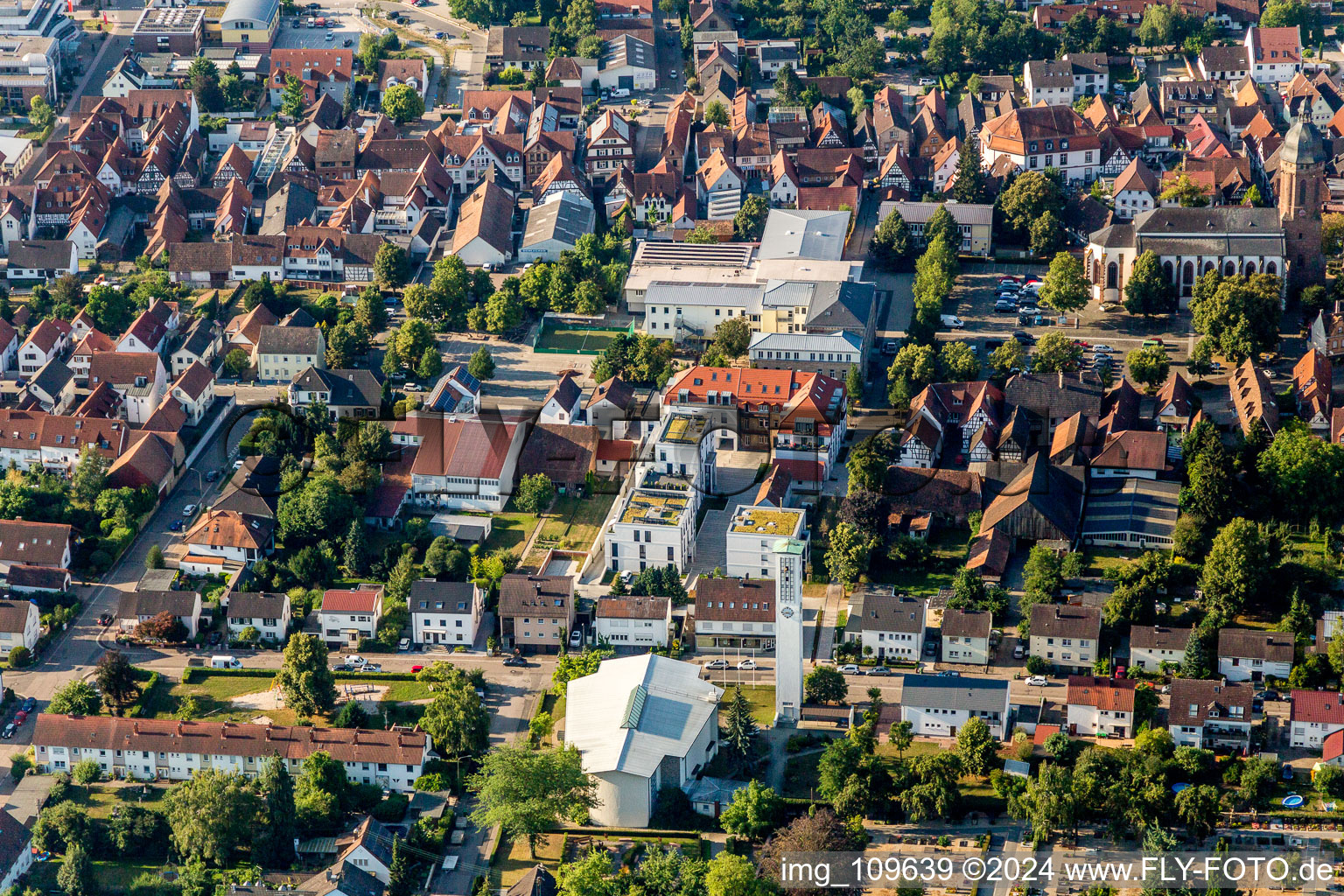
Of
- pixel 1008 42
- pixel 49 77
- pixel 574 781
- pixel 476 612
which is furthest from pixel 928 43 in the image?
pixel 574 781

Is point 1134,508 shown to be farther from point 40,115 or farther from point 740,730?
point 40,115

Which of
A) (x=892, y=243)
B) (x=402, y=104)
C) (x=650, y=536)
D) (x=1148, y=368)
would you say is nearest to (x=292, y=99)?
(x=402, y=104)

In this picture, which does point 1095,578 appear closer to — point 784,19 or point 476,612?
point 476,612

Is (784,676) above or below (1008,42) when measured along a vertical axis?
below

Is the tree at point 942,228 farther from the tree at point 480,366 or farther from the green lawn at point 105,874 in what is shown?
the green lawn at point 105,874

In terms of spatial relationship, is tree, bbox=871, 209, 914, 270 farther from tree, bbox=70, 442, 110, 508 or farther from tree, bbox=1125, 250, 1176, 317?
tree, bbox=70, 442, 110, 508
